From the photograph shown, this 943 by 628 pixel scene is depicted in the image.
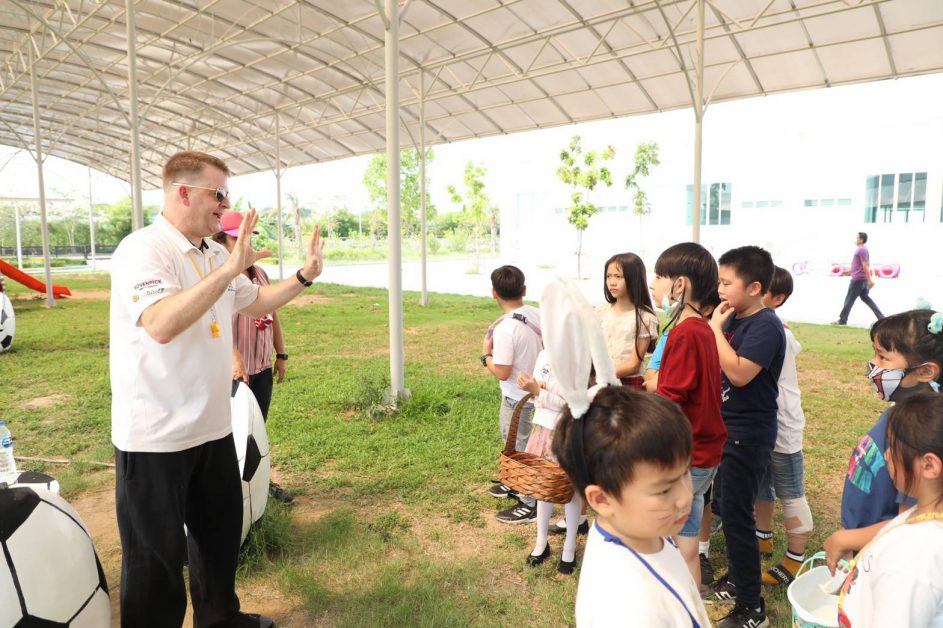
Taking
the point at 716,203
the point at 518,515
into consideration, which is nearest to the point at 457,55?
the point at 518,515

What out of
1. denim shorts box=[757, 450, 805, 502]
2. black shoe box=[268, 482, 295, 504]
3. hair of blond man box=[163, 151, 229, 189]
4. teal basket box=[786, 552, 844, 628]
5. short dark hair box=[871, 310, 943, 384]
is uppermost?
hair of blond man box=[163, 151, 229, 189]

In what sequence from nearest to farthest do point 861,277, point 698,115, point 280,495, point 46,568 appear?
point 46,568, point 280,495, point 698,115, point 861,277

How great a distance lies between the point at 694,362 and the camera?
2.22 m

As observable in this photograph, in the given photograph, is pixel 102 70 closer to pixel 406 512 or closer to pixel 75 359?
pixel 75 359

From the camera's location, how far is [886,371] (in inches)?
82.7

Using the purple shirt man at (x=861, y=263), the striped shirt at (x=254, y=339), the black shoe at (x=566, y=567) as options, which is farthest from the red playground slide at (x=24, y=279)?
the purple shirt man at (x=861, y=263)

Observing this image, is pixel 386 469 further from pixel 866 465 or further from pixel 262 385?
pixel 866 465

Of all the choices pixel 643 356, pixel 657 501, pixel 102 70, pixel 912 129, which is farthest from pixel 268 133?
pixel 912 129

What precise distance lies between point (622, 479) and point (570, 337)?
32cm

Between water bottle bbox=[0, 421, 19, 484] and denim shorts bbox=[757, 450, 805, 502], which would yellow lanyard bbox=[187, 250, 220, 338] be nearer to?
water bottle bbox=[0, 421, 19, 484]

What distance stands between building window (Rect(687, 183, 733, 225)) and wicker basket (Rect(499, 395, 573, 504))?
953 inches

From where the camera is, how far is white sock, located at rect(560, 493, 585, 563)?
112 inches

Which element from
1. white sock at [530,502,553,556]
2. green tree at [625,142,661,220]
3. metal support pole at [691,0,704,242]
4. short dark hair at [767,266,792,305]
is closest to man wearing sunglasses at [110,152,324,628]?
white sock at [530,502,553,556]

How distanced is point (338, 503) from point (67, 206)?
39.8 metres
